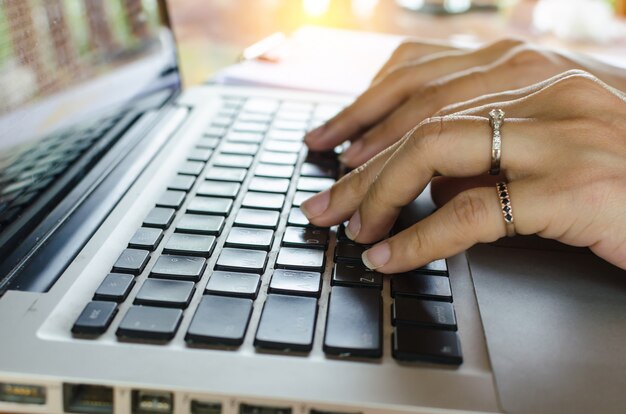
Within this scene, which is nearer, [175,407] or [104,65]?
[175,407]

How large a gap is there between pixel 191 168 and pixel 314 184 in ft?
0.41

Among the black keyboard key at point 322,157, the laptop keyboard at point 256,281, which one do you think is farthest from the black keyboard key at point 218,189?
the black keyboard key at point 322,157

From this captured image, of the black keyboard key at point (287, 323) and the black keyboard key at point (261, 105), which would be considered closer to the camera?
the black keyboard key at point (287, 323)

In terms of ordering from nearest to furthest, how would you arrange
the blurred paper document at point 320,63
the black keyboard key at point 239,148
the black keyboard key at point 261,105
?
the black keyboard key at point 239,148 → the black keyboard key at point 261,105 → the blurred paper document at point 320,63

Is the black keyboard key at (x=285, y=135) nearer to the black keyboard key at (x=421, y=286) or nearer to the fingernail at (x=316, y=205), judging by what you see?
the fingernail at (x=316, y=205)

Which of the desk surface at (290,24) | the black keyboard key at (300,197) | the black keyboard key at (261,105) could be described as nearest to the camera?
the black keyboard key at (300,197)

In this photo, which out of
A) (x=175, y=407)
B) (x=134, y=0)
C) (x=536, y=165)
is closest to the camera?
(x=175, y=407)

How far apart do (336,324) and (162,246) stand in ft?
0.55

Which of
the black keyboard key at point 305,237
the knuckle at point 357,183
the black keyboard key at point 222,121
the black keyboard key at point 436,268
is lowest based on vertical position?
Answer: the black keyboard key at point 436,268

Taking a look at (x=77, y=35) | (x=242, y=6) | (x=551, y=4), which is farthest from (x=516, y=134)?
(x=242, y=6)

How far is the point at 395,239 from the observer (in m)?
0.46

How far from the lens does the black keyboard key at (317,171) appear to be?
A: 63 cm

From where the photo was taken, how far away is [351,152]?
658 mm

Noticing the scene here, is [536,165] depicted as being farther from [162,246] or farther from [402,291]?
[162,246]
